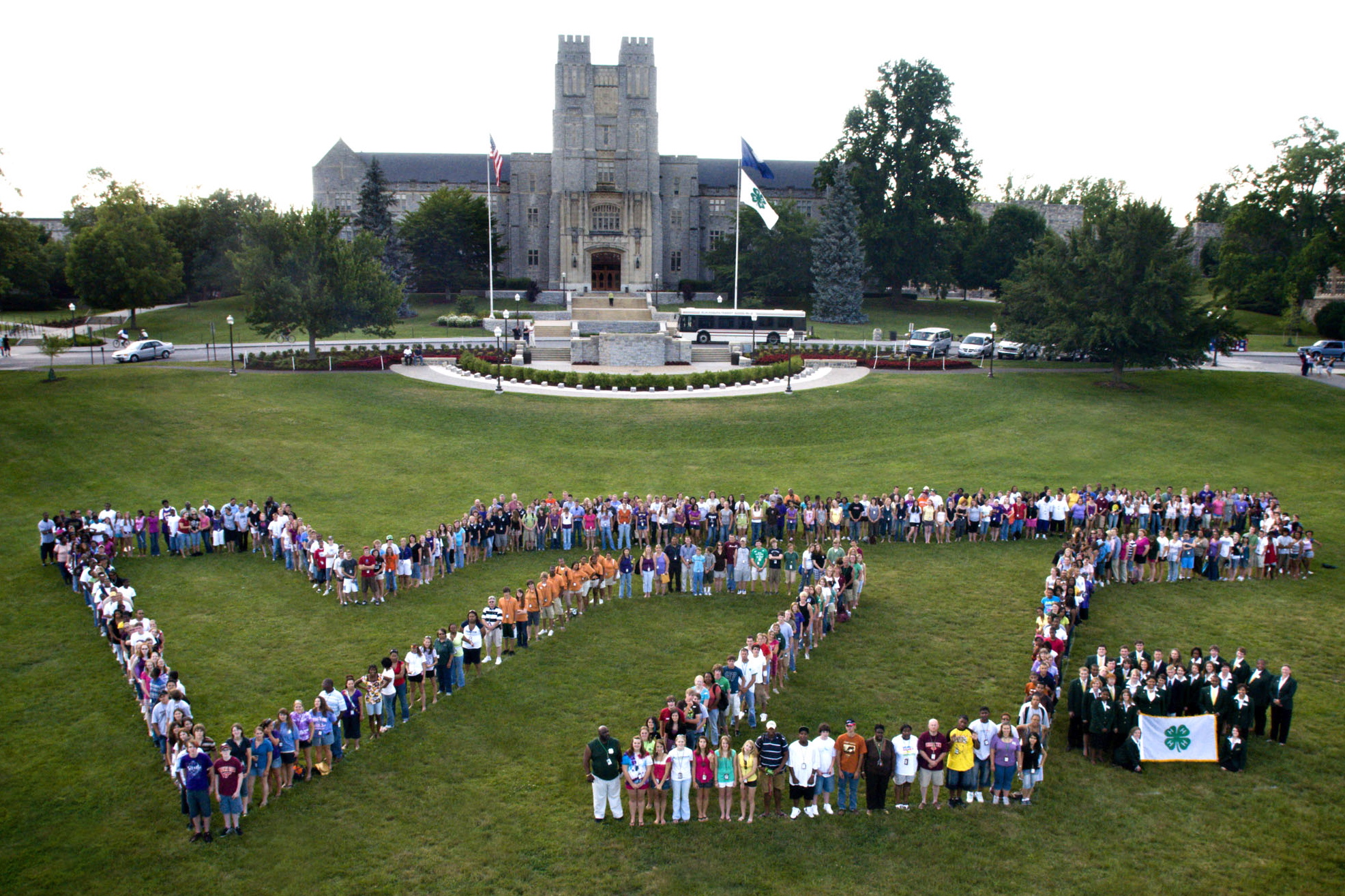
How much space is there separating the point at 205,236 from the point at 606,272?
32.1 m

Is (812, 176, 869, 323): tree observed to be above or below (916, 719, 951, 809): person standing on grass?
above

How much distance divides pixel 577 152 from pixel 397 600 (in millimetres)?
62569

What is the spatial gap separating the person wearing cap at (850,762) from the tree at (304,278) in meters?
40.0

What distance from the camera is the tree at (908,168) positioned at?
69.3m

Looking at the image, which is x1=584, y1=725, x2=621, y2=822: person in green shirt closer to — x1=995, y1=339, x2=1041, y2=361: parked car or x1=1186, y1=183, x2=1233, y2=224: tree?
x1=995, y1=339, x2=1041, y2=361: parked car

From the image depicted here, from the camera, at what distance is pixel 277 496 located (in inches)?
1072

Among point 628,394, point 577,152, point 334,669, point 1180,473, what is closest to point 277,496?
point 334,669

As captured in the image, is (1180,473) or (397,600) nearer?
(397,600)

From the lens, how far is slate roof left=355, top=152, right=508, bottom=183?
286 feet

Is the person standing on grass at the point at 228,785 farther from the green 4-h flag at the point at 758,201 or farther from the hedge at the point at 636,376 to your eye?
the green 4-h flag at the point at 758,201

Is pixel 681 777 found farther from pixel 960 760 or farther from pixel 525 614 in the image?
pixel 525 614

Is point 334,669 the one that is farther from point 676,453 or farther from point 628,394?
point 628,394

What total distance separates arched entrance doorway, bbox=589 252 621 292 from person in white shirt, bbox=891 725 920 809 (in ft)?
224

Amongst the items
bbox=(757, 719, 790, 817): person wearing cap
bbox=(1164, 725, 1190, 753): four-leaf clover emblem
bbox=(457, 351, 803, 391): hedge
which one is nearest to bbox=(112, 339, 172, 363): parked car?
bbox=(457, 351, 803, 391): hedge
